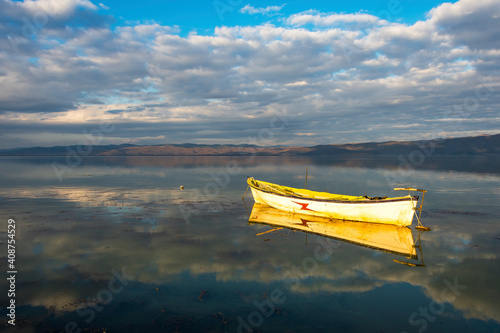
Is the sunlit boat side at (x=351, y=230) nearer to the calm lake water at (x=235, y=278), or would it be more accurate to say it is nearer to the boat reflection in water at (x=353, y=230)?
the boat reflection in water at (x=353, y=230)

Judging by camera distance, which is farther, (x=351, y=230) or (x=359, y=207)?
(x=359, y=207)

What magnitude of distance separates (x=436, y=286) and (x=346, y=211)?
10.1 m

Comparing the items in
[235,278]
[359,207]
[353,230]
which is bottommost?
[353,230]

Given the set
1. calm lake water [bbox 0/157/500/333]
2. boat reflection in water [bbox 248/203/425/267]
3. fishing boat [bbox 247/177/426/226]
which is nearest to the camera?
calm lake water [bbox 0/157/500/333]

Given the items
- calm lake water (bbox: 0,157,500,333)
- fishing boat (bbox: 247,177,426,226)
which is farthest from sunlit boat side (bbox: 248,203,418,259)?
calm lake water (bbox: 0,157,500,333)

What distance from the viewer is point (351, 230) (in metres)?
19.6

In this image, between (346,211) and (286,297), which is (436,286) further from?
(346,211)

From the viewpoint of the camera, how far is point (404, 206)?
63.8ft

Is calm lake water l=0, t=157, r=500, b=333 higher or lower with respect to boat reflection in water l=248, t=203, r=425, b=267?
higher

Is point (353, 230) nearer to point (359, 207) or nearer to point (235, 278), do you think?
point (359, 207)

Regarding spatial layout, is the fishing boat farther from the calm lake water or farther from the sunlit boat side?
the calm lake water

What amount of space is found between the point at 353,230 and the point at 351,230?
134 mm

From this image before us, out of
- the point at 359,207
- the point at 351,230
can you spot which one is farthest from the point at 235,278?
the point at 359,207

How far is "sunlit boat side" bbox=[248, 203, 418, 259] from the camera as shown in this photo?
53.6ft
